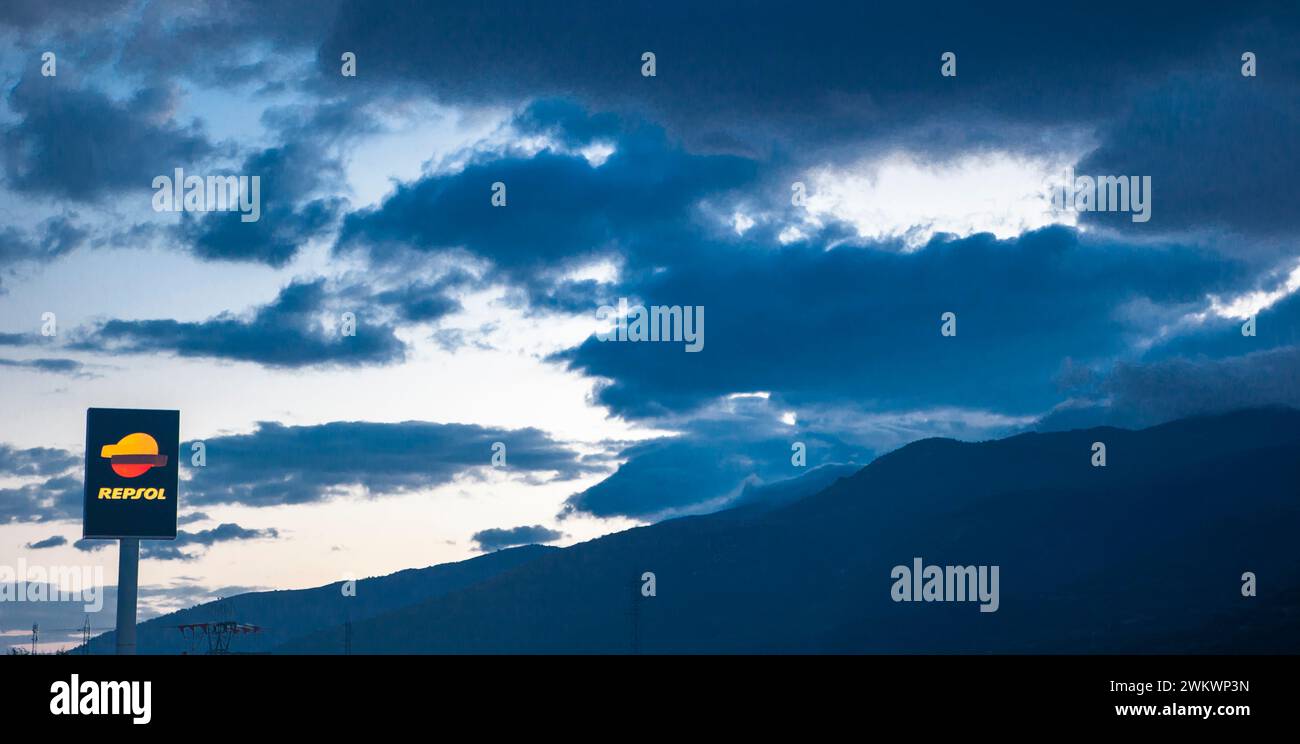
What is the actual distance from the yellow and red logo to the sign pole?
837cm

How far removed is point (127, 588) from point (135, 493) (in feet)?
45.6

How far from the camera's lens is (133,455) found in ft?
512

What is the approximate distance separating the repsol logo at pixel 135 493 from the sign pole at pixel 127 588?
199 inches

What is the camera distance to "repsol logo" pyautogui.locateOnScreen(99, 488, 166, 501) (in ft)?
506

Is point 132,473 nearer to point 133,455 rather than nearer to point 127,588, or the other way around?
point 133,455

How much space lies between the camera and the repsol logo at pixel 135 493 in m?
154
